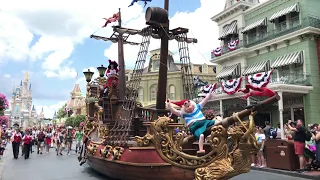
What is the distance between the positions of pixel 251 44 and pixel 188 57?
14.4m

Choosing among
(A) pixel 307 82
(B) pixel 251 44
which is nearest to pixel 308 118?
(A) pixel 307 82

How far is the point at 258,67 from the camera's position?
68.5 feet

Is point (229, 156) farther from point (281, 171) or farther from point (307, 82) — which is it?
point (307, 82)

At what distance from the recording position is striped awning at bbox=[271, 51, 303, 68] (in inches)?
727

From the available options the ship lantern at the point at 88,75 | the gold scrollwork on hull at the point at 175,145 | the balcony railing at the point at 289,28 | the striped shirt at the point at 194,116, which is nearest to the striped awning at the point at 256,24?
the balcony railing at the point at 289,28

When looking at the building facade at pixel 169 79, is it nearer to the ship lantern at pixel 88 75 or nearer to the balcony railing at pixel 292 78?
the balcony railing at pixel 292 78

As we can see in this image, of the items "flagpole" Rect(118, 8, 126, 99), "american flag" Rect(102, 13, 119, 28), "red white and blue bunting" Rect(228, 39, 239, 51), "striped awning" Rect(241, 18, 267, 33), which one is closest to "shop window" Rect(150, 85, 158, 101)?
"red white and blue bunting" Rect(228, 39, 239, 51)

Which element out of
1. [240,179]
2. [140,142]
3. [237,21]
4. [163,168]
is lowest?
[240,179]

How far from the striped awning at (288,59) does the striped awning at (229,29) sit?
191 inches

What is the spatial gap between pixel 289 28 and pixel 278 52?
1.77 m

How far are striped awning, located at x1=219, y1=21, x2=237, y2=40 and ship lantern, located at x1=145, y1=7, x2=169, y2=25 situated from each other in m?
16.1

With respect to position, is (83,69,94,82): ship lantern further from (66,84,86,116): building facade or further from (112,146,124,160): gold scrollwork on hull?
(66,84,86,116): building facade

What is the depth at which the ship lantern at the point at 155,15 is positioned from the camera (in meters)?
8.02

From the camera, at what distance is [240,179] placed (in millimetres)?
8609
